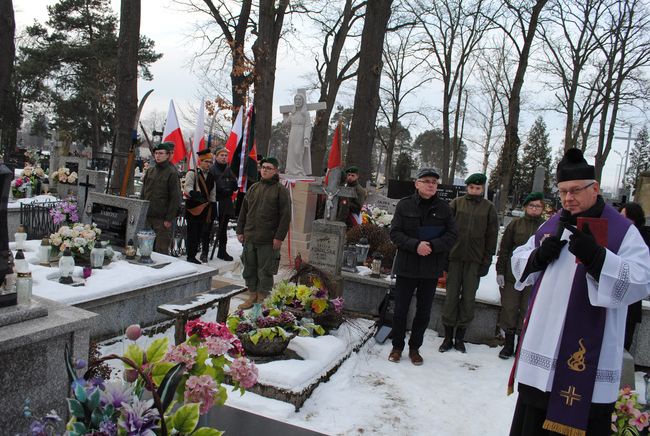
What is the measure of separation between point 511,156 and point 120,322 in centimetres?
1914

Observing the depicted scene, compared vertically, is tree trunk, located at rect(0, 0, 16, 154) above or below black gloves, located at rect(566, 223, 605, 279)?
above

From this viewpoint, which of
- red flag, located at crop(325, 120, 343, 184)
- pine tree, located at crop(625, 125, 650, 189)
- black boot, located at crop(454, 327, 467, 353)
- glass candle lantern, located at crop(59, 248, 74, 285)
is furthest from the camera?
pine tree, located at crop(625, 125, 650, 189)

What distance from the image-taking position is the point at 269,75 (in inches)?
559

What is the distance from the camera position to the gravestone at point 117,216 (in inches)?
246

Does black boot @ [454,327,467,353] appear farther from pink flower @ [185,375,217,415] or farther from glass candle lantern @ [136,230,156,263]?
pink flower @ [185,375,217,415]

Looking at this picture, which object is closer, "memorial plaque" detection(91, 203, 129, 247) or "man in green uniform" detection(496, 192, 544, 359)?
"man in green uniform" detection(496, 192, 544, 359)

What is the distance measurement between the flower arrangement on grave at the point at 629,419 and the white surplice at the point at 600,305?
0.72 metres

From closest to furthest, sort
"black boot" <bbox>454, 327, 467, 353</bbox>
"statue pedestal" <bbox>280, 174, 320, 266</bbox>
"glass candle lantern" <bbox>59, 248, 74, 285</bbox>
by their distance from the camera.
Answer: "glass candle lantern" <bbox>59, 248, 74, 285</bbox>
"black boot" <bbox>454, 327, 467, 353</bbox>
"statue pedestal" <bbox>280, 174, 320, 266</bbox>

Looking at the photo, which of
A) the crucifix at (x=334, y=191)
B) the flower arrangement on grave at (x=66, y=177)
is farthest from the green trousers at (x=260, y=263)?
the flower arrangement on grave at (x=66, y=177)

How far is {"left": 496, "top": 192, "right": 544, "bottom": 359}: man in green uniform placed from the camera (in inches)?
225

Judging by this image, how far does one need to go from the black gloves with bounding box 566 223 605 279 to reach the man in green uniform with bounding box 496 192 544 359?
11.3 feet

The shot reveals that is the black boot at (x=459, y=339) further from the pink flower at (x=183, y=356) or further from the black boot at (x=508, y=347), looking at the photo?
the pink flower at (x=183, y=356)

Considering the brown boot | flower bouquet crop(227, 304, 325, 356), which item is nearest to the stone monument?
the brown boot

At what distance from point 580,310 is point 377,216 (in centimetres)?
746
